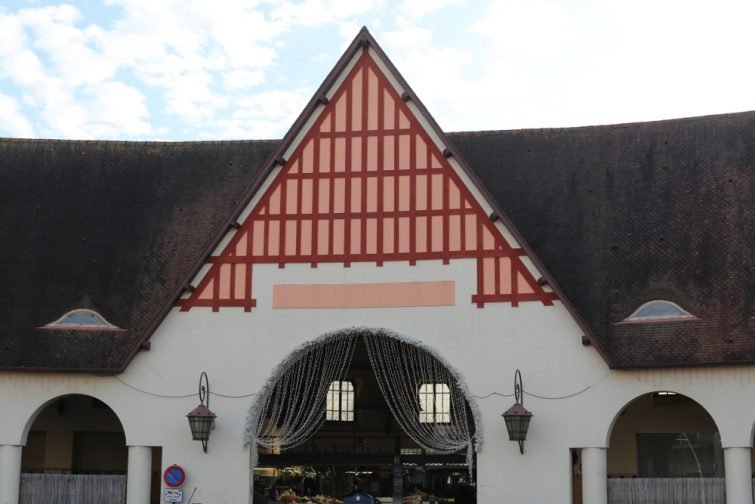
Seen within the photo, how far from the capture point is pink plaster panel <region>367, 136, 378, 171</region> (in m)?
27.5

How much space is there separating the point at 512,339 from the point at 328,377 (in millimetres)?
4700

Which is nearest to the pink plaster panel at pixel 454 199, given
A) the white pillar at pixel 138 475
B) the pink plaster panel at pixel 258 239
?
the pink plaster panel at pixel 258 239

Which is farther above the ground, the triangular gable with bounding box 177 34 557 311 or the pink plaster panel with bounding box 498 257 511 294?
the triangular gable with bounding box 177 34 557 311

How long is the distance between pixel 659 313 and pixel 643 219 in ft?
10.2

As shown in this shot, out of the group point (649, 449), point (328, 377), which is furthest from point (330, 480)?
point (649, 449)

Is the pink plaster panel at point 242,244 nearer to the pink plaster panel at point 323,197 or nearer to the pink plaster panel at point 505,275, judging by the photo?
the pink plaster panel at point 323,197

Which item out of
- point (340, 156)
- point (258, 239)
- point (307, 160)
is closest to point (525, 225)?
point (340, 156)

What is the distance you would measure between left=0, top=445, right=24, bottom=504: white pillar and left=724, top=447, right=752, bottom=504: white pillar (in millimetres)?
15918

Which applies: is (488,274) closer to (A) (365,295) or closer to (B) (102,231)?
(A) (365,295)

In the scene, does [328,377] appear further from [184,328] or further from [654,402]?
[654,402]

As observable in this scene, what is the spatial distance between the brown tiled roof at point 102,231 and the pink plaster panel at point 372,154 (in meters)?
3.87

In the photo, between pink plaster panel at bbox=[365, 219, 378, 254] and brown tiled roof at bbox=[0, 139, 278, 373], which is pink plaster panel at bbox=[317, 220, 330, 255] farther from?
brown tiled roof at bbox=[0, 139, 278, 373]

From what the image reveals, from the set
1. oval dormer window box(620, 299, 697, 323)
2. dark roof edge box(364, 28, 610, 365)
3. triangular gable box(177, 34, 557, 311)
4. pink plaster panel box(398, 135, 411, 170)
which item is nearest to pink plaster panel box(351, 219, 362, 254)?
triangular gable box(177, 34, 557, 311)

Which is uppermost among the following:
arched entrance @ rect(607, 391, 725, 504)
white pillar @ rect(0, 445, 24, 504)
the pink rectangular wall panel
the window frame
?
the pink rectangular wall panel
